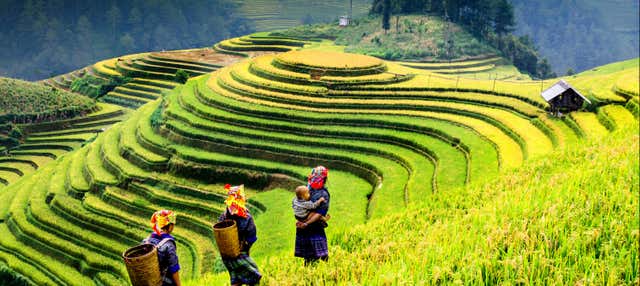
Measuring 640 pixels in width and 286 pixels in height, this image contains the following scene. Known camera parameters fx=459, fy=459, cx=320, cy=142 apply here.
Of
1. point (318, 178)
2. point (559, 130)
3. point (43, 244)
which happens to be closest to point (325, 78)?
point (559, 130)

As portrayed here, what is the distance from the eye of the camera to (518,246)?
429 cm

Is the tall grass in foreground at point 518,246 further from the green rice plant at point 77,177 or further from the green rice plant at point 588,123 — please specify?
the green rice plant at point 77,177

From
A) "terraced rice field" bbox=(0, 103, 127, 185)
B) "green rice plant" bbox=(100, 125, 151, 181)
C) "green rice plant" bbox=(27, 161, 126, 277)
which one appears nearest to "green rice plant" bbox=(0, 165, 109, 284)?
"green rice plant" bbox=(27, 161, 126, 277)

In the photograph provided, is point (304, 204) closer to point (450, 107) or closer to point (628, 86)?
point (450, 107)

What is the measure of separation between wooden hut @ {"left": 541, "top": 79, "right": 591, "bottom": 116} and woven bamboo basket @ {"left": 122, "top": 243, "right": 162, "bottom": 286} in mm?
17341

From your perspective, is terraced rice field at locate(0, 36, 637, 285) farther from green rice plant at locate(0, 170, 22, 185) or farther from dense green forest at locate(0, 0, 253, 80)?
dense green forest at locate(0, 0, 253, 80)

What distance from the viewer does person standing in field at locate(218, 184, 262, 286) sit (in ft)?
17.2

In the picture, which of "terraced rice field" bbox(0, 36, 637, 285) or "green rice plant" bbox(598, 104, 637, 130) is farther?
"terraced rice field" bbox(0, 36, 637, 285)

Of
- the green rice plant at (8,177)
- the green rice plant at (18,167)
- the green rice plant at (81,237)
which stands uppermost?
the green rice plant at (81,237)

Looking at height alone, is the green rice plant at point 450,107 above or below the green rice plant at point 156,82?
above

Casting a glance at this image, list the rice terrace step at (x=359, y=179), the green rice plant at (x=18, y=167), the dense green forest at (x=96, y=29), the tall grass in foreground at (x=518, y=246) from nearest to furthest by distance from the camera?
1. the tall grass in foreground at (x=518, y=246)
2. the rice terrace step at (x=359, y=179)
3. the green rice plant at (x=18, y=167)
4. the dense green forest at (x=96, y=29)

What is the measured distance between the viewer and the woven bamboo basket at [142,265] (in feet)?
14.0

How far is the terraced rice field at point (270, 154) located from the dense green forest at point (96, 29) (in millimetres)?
83895

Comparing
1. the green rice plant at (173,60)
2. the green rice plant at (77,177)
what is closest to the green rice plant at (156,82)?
the green rice plant at (173,60)
